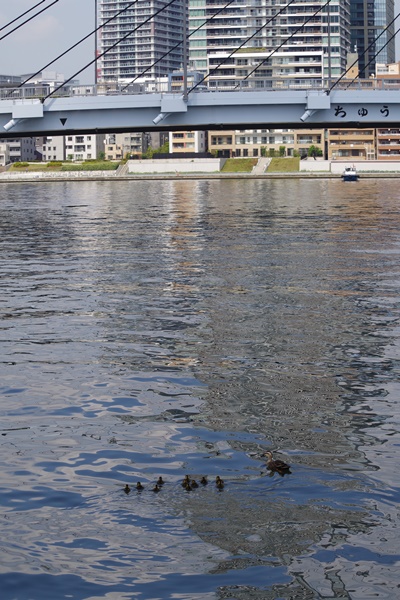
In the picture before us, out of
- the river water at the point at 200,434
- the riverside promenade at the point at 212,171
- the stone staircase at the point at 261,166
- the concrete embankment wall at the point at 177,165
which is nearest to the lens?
the river water at the point at 200,434

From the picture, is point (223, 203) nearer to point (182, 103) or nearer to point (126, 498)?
point (182, 103)

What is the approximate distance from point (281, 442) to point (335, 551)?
13.1ft

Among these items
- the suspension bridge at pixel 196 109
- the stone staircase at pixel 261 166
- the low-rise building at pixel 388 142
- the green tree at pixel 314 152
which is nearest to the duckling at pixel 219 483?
the suspension bridge at pixel 196 109

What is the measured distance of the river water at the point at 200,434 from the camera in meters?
11.4

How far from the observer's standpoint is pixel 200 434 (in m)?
16.1

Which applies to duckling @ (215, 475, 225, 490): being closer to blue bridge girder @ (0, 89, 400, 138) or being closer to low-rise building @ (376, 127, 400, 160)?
blue bridge girder @ (0, 89, 400, 138)

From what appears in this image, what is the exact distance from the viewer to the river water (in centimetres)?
1138

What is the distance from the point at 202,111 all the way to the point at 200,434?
51.9m

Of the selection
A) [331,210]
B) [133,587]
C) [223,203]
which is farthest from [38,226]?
[133,587]

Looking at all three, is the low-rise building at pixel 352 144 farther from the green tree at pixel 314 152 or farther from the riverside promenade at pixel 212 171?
the green tree at pixel 314 152

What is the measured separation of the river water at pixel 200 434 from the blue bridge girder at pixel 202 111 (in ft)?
99.1

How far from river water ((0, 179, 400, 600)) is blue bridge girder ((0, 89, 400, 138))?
99.1ft

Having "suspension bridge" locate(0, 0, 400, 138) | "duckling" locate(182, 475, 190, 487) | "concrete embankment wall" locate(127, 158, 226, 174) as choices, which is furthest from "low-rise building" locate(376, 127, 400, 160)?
"duckling" locate(182, 475, 190, 487)

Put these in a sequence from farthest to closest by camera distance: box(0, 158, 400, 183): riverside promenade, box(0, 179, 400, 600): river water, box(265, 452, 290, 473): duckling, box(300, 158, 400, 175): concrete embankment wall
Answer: box(0, 158, 400, 183): riverside promenade
box(300, 158, 400, 175): concrete embankment wall
box(265, 452, 290, 473): duckling
box(0, 179, 400, 600): river water
